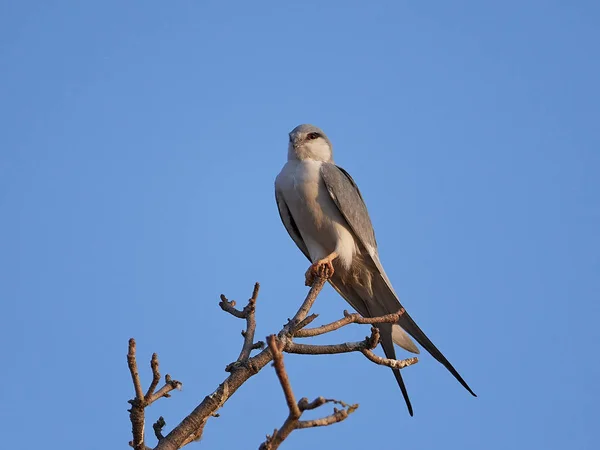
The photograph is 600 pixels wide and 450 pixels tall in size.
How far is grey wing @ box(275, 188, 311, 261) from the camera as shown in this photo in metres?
6.80

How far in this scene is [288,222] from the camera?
6871 millimetres

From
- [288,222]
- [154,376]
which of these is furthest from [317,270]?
[154,376]

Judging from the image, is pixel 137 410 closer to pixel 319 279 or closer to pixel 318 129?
pixel 319 279

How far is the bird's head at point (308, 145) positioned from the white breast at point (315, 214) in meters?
0.22

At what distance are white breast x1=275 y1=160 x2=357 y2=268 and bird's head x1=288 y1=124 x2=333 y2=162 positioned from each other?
22 cm

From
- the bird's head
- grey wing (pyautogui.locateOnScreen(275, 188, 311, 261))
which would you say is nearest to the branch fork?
grey wing (pyautogui.locateOnScreen(275, 188, 311, 261))

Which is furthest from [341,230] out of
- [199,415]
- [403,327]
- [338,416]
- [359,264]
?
[338,416]

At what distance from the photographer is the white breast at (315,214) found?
6.40 m

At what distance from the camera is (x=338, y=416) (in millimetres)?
2811

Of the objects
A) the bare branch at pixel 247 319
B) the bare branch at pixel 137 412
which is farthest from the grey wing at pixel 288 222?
the bare branch at pixel 137 412

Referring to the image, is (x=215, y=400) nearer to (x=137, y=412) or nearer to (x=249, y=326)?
(x=137, y=412)

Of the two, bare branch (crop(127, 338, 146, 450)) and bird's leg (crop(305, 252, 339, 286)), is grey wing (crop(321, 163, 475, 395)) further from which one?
bare branch (crop(127, 338, 146, 450))

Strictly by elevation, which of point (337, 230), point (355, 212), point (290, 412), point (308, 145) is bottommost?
point (290, 412)

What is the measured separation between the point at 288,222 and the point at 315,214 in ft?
1.67
